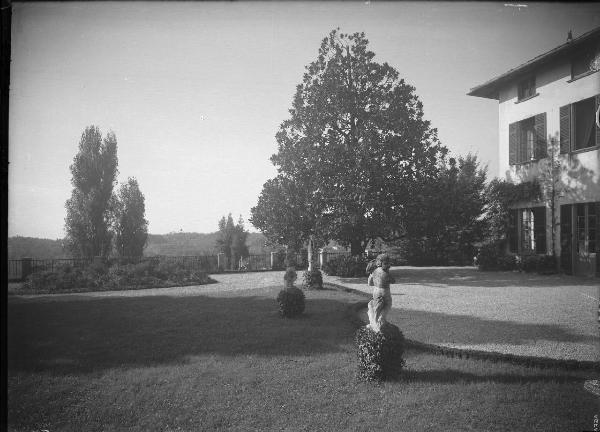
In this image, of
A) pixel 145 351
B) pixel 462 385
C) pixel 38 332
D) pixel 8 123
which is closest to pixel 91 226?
pixel 38 332

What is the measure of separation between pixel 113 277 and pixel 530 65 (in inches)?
851

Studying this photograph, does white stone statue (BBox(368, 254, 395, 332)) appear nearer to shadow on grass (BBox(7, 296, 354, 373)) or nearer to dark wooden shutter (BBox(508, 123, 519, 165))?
shadow on grass (BBox(7, 296, 354, 373))

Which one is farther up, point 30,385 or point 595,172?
point 595,172

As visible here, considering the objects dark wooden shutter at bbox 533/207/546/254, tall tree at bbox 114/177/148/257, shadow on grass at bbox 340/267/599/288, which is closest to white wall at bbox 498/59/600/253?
dark wooden shutter at bbox 533/207/546/254

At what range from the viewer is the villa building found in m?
14.6

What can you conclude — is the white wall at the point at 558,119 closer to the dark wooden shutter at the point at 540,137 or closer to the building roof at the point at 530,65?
the dark wooden shutter at the point at 540,137

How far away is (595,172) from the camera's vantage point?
14266 mm

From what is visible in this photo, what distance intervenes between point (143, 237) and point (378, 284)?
25607mm

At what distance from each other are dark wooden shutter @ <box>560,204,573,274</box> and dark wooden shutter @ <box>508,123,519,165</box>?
3.86 metres

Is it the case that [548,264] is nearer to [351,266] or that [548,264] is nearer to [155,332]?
[351,266]

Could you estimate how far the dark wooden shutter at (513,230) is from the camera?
18688 mm

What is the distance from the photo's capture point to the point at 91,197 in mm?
23875

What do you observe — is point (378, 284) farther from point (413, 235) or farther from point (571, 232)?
point (571, 232)

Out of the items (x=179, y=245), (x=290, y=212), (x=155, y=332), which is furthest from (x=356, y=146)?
(x=179, y=245)
